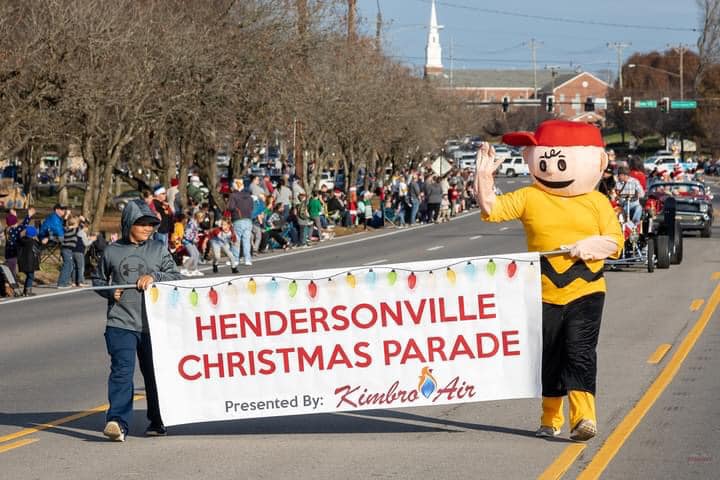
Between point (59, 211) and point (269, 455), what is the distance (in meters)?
19.0

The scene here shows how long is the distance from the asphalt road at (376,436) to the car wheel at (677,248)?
10679mm

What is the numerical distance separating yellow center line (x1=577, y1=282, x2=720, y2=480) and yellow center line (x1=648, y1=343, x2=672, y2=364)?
12 cm

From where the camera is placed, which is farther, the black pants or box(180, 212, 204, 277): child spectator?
box(180, 212, 204, 277): child spectator

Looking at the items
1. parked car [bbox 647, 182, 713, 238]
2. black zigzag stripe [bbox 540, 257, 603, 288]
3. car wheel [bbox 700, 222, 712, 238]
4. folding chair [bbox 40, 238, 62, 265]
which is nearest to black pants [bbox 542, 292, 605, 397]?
black zigzag stripe [bbox 540, 257, 603, 288]

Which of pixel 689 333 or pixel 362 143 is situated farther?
pixel 362 143

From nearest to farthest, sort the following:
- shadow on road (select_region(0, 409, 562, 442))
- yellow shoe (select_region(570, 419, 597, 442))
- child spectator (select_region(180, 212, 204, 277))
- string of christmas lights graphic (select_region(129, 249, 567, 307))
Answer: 1. yellow shoe (select_region(570, 419, 597, 442))
2. string of christmas lights graphic (select_region(129, 249, 567, 307))
3. shadow on road (select_region(0, 409, 562, 442))
4. child spectator (select_region(180, 212, 204, 277))

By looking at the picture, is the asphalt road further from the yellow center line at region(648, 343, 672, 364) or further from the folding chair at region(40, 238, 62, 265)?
the folding chair at region(40, 238, 62, 265)

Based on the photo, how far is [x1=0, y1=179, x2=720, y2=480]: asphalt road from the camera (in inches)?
318

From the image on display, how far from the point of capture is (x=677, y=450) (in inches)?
340

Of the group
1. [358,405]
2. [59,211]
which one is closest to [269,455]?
[358,405]

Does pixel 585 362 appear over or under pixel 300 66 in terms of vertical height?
under

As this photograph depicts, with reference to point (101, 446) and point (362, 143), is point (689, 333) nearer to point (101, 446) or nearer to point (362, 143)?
point (101, 446)

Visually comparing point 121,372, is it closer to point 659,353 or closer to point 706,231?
point 659,353

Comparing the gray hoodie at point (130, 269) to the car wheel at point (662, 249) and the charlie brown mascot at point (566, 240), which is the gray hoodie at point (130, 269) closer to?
the charlie brown mascot at point (566, 240)
